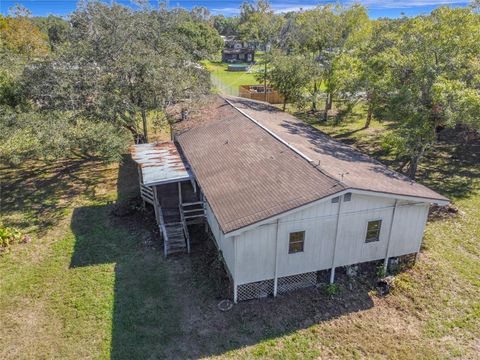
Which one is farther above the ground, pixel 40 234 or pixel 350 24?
pixel 350 24

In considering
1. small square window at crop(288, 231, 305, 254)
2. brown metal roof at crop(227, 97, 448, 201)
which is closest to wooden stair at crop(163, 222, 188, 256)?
small square window at crop(288, 231, 305, 254)

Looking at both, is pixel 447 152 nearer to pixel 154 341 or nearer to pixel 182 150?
pixel 182 150

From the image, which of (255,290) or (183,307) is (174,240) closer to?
(183,307)

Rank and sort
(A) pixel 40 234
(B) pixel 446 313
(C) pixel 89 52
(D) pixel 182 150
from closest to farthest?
(B) pixel 446 313
(A) pixel 40 234
(D) pixel 182 150
(C) pixel 89 52

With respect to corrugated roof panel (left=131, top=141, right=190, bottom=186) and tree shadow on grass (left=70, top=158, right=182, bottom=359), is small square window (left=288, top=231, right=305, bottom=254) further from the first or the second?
corrugated roof panel (left=131, top=141, right=190, bottom=186)

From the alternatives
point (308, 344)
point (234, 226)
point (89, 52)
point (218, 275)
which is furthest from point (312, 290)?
point (89, 52)

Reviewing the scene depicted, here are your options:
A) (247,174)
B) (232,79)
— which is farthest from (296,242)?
(232,79)

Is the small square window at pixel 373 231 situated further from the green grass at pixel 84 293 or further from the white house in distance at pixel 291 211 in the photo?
the green grass at pixel 84 293
